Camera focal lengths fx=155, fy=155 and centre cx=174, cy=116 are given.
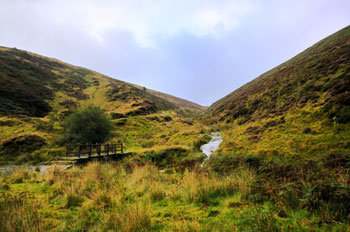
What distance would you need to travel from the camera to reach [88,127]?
74.8 feet

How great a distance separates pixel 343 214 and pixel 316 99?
1476cm

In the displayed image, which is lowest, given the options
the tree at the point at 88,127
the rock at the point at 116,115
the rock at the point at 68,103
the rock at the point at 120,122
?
the tree at the point at 88,127

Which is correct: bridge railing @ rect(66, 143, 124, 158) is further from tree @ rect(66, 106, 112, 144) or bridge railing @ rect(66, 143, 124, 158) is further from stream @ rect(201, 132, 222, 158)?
stream @ rect(201, 132, 222, 158)

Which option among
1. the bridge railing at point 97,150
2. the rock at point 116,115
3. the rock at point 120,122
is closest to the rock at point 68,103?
the rock at point 116,115

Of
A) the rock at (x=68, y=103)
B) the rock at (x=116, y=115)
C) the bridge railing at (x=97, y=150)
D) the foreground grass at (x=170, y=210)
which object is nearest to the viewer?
the foreground grass at (x=170, y=210)

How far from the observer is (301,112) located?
1334 cm

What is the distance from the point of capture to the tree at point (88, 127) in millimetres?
23047

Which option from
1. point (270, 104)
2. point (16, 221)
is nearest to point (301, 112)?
point (270, 104)

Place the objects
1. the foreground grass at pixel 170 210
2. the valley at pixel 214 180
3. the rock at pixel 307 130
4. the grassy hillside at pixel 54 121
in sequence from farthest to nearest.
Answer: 1. the grassy hillside at pixel 54 121
2. the rock at pixel 307 130
3. the valley at pixel 214 180
4. the foreground grass at pixel 170 210

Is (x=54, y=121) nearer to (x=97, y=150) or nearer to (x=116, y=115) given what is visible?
(x=116, y=115)

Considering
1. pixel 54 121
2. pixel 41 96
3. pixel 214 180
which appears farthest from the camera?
pixel 41 96

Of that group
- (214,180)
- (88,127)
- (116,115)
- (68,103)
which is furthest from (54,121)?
(214,180)

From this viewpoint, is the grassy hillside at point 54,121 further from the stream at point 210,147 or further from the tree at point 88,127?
the tree at point 88,127

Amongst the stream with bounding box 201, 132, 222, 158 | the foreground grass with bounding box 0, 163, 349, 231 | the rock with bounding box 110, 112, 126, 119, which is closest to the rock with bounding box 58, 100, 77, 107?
the rock with bounding box 110, 112, 126, 119
